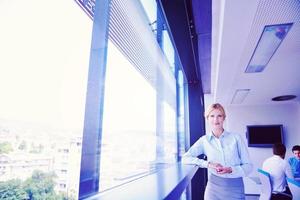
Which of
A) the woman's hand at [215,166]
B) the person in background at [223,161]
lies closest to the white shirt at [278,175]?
the person in background at [223,161]

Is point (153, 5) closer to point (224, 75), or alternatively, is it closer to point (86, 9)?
point (86, 9)

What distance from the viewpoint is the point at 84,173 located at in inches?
36.1

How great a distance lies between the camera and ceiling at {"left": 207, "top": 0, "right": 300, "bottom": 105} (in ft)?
6.36

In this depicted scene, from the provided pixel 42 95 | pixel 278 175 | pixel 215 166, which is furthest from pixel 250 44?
pixel 278 175

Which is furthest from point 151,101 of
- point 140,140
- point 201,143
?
point 201,143

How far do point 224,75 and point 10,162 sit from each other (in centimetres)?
362

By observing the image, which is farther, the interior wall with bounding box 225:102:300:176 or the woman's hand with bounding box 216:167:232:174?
the interior wall with bounding box 225:102:300:176

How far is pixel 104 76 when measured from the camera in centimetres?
110

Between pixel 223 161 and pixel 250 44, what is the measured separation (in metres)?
1.52

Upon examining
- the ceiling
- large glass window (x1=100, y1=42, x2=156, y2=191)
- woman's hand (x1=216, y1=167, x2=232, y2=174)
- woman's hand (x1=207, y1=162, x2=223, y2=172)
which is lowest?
woman's hand (x1=216, y1=167, x2=232, y2=174)

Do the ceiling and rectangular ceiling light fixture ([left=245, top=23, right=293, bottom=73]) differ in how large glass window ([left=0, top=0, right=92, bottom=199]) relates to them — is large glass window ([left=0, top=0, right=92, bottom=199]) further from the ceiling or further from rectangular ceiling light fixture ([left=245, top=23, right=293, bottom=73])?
rectangular ceiling light fixture ([left=245, top=23, right=293, bottom=73])

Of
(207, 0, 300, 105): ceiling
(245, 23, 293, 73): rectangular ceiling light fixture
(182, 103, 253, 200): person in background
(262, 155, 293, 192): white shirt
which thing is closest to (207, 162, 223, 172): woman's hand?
(182, 103, 253, 200): person in background

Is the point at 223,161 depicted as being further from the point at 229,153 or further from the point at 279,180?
the point at 279,180

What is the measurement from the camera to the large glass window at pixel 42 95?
596mm
